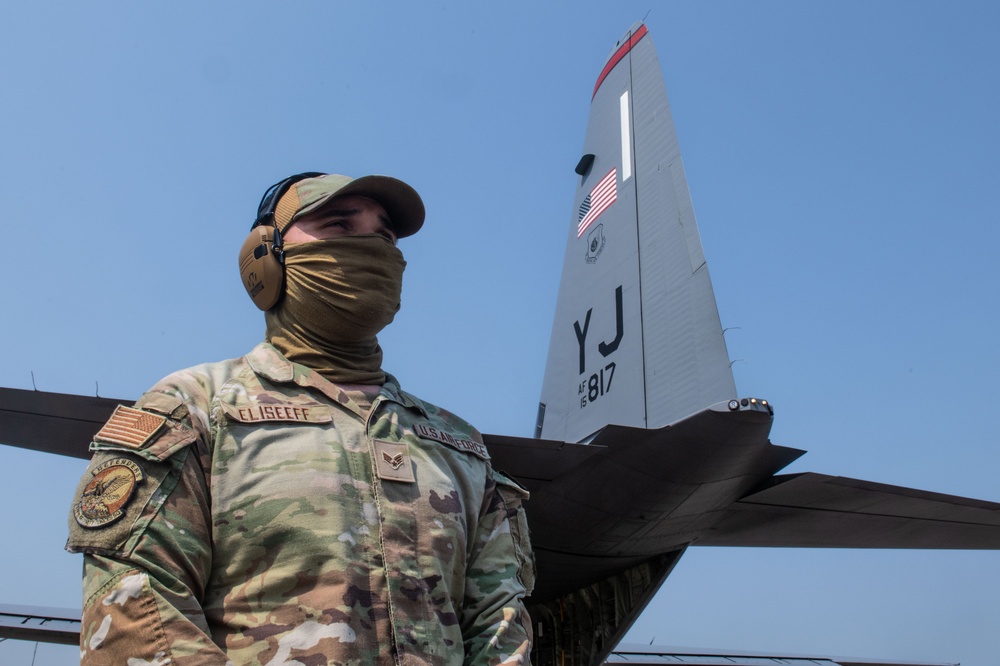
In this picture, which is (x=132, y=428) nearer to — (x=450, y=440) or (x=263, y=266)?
(x=263, y=266)

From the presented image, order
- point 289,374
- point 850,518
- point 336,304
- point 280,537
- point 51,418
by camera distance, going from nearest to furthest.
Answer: point 280,537 < point 289,374 < point 336,304 < point 51,418 < point 850,518

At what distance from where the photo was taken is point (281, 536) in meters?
1.81

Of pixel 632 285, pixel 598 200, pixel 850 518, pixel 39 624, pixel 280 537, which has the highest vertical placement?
A: pixel 598 200

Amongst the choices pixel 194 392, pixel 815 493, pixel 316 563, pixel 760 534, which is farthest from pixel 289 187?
pixel 760 534

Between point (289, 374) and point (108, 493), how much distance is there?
523 millimetres

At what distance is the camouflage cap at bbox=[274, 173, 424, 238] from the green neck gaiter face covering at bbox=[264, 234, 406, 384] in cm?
12

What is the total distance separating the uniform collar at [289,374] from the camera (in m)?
2.12

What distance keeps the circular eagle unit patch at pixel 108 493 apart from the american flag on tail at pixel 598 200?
721 centimetres

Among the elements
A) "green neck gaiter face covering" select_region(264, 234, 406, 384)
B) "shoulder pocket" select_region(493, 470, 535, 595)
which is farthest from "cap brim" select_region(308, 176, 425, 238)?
"shoulder pocket" select_region(493, 470, 535, 595)

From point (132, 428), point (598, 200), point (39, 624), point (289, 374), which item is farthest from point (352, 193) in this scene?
point (39, 624)

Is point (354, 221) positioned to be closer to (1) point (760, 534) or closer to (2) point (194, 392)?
(2) point (194, 392)

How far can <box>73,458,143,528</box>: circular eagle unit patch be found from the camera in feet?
5.50

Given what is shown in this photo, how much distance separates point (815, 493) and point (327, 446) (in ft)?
17.8

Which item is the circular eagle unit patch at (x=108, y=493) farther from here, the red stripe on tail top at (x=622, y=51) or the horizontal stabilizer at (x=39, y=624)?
the horizontal stabilizer at (x=39, y=624)
